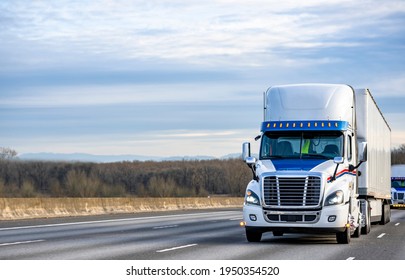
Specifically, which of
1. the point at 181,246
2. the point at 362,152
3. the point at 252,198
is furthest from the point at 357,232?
the point at 181,246

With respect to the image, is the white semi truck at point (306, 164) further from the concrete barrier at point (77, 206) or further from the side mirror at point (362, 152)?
the concrete barrier at point (77, 206)

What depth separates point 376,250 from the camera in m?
20.7

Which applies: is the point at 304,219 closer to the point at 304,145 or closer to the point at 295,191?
the point at 295,191

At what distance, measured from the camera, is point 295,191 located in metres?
22.0

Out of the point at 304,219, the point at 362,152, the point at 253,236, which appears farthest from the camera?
the point at 253,236

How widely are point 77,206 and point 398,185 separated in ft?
96.9

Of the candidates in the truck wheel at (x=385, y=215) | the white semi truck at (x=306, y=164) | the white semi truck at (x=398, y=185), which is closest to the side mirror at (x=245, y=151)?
the white semi truck at (x=306, y=164)

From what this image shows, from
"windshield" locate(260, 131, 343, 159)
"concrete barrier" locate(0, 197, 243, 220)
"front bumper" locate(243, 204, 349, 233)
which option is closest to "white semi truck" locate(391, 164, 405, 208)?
"concrete barrier" locate(0, 197, 243, 220)

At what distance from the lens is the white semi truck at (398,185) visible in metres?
65.6

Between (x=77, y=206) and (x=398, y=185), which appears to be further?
(x=398, y=185)

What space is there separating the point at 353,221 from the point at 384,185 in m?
11.6

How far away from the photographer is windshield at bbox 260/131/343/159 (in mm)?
23000

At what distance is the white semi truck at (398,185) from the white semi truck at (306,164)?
41.0 metres

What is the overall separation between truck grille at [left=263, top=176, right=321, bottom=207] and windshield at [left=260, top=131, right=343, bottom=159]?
1074 millimetres
